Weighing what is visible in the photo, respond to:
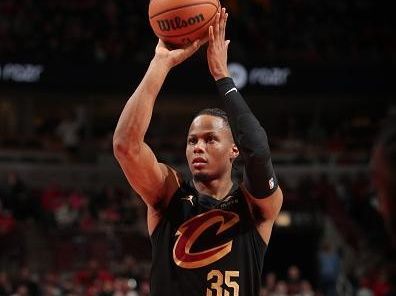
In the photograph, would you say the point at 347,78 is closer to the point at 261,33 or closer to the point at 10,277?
the point at 261,33

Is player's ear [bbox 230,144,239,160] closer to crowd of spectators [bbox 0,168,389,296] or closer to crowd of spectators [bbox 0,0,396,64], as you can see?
crowd of spectators [bbox 0,168,389,296]

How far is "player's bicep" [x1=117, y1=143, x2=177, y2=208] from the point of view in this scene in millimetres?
3131

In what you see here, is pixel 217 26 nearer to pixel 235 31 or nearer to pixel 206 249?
pixel 206 249

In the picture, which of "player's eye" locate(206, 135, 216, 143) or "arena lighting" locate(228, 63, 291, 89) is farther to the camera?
"arena lighting" locate(228, 63, 291, 89)

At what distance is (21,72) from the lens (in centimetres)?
1788

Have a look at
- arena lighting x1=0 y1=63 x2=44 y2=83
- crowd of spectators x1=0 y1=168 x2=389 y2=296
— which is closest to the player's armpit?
crowd of spectators x1=0 y1=168 x2=389 y2=296

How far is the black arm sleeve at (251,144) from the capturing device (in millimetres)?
3094

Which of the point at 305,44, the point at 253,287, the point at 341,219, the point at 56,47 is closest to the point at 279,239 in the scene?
the point at 341,219

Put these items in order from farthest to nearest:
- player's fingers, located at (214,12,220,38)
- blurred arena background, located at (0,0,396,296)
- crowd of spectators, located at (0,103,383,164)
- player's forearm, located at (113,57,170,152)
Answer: crowd of spectators, located at (0,103,383,164)
blurred arena background, located at (0,0,396,296)
player's fingers, located at (214,12,220,38)
player's forearm, located at (113,57,170,152)

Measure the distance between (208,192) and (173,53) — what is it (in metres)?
0.64

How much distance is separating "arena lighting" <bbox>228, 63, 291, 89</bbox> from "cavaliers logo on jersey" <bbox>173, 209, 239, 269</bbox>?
14349 mm

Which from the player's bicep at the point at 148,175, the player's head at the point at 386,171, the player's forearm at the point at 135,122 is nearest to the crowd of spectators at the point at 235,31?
the player's bicep at the point at 148,175

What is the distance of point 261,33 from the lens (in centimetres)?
1964

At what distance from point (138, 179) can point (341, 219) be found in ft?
46.6
